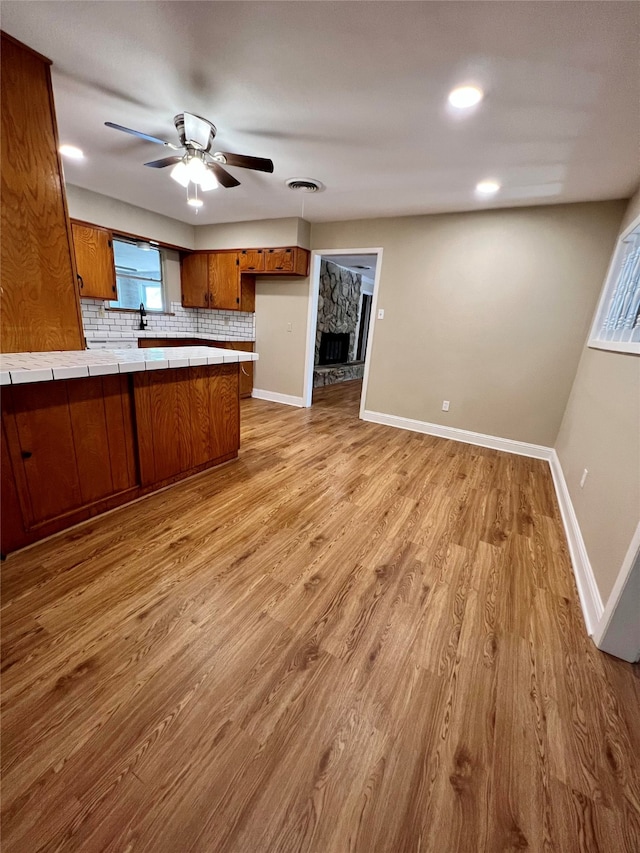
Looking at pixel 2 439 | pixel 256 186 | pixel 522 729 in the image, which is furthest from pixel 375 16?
pixel 522 729

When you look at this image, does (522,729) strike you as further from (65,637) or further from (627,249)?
(627,249)

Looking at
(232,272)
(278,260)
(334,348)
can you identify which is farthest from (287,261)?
(334,348)

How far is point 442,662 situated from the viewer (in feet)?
4.29

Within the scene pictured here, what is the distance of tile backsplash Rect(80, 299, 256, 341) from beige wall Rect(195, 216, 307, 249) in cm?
93

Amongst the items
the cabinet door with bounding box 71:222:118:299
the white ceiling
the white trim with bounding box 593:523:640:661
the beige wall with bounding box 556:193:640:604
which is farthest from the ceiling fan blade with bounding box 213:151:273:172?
the white trim with bounding box 593:523:640:661

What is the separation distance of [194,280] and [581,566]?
5.57m

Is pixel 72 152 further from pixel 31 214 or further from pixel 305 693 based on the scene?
pixel 305 693

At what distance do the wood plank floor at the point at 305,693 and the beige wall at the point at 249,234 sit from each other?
12.1ft

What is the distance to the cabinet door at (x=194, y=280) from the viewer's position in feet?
16.2

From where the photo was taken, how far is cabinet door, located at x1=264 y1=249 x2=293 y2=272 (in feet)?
13.8

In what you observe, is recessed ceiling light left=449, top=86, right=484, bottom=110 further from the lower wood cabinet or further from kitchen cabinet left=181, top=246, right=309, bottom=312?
kitchen cabinet left=181, top=246, right=309, bottom=312

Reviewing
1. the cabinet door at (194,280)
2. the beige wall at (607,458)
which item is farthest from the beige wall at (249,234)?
the beige wall at (607,458)

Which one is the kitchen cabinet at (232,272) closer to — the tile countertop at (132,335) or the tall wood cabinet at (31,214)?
the tile countertop at (132,335)

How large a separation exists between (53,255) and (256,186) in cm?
207
